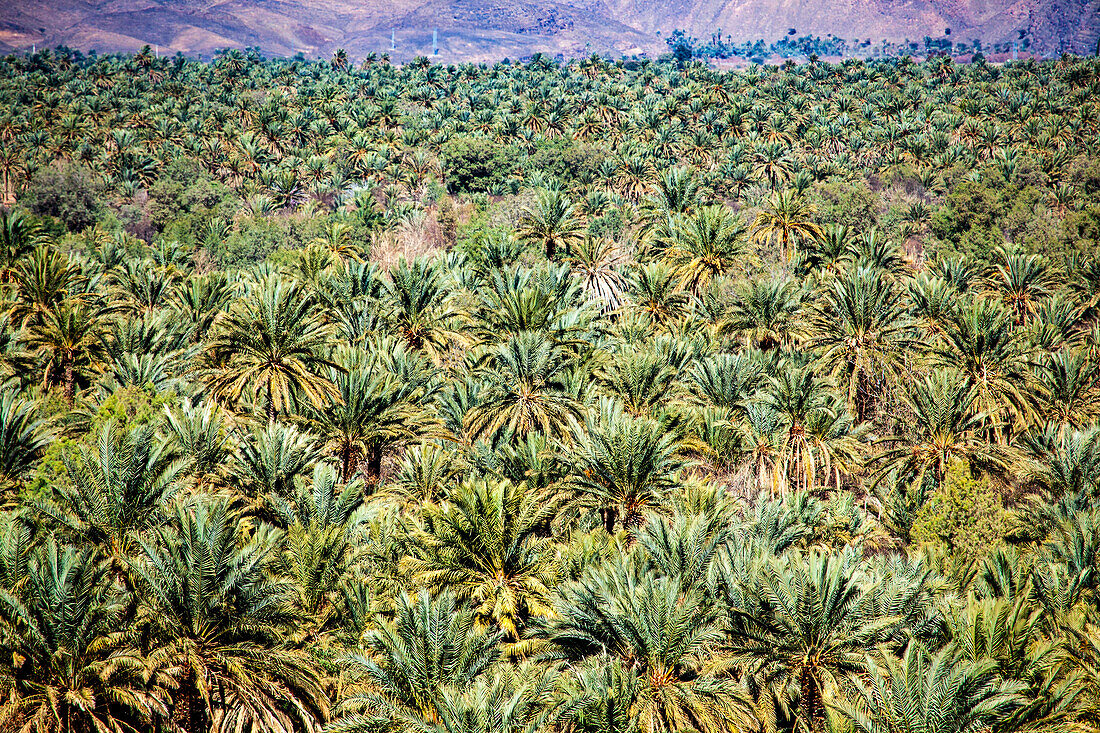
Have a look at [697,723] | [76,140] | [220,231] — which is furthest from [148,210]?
[697,723]

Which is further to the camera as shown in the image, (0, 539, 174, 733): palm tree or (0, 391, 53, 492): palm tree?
(0, 391, 53, 492): palm tree

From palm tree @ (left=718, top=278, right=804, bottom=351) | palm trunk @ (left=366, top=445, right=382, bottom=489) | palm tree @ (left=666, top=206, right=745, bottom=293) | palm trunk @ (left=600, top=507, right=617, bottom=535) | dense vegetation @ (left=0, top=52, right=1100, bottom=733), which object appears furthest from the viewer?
palm tree @ (left=666, top=206, right=745, bottom=293)

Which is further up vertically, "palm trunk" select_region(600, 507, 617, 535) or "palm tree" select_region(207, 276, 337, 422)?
"palm tree" select_region(207, 276, 337, 422)

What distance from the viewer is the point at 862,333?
27078mm

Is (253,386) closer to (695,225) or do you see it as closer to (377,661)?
(377,661)

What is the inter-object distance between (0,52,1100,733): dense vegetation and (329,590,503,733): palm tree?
65 millimetres

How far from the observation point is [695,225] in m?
33.9

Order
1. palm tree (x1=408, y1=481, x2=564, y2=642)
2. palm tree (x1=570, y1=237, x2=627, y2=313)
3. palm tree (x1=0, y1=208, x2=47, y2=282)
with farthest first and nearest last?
palm tree (x1=570, y1=237, x2=627, y2=313) → palm tree (x1=0, y1=208, x2=47, y2=282) → palm tree (x1=408, y1=481, x2=564, y2=642)

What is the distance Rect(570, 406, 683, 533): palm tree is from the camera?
769 inches

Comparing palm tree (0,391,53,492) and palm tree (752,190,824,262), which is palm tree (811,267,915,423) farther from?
palm tree (0,391,53,492)

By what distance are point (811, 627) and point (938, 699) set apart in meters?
2.55

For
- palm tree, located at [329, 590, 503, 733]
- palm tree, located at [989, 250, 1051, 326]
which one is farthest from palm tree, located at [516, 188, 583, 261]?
palm tree, located at [329, 590, 503, 733]

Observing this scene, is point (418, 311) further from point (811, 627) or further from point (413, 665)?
point (811, 627)

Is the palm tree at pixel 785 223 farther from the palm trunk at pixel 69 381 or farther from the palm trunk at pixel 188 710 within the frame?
the palm trunk at pixel 188 710
